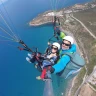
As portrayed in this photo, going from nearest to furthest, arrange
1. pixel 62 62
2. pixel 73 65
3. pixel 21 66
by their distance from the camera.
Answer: pixel 62 62
pixel 73 65
pixel 21 66

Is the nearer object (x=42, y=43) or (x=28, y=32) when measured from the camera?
(x=42, y=43)

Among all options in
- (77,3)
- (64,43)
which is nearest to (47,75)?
(64,43)

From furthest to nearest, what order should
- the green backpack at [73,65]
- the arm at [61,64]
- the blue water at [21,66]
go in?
the blue water at [21,66]
the green backpack at [73,65]
the arm at [61,64]

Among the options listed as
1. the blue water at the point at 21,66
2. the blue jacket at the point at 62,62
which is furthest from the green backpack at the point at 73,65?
the blue water at the point at 21,66

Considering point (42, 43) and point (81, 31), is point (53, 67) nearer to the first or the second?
point (42, 43)

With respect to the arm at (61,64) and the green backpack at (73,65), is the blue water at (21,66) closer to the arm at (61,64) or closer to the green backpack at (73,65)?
the green backpack at (73,65)

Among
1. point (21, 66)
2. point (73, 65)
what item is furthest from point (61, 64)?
point (21, 66)

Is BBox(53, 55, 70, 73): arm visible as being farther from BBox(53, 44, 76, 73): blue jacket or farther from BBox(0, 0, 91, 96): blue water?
BBox(0, 0, 91, 96): blue water

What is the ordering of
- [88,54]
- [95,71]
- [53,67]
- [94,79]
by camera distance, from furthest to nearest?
[88,54], [95,71], [94,79], [53,67]

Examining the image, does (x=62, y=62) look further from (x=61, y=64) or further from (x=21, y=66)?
(x=21, y=66)
